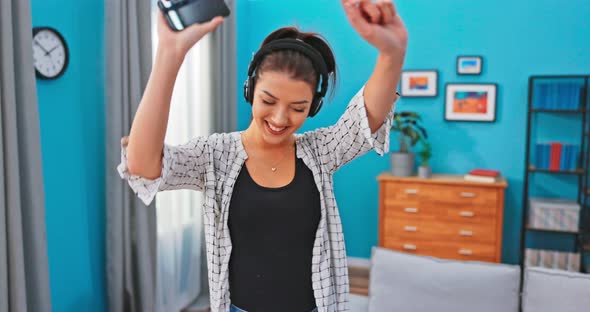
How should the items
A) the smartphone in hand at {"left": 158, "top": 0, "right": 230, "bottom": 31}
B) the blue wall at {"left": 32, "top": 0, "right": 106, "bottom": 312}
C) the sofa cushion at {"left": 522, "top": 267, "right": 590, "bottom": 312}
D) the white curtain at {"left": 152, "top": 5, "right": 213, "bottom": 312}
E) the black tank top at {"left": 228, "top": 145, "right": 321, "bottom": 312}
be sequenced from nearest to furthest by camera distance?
1. the smartphone in hand at {"left": 158, "top": 0, "right": 230, "bottom": 31}
2. the black tank top at {"left": 228, "top": 145, "right": 321, "bottom": 312}
3. the sofa cushion at {"left": 522, "top": 267, "right": 590, "bottom": 312}
4. the blue wall at {"left": 32, "top": 0, "right": 106, "bottom": 312}
5. the white curtain at {"left": 152, "top": 5, "right": 213, "bottom": 312}

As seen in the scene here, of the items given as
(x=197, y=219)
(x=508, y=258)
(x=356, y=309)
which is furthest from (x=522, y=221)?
(x=197, y=219)

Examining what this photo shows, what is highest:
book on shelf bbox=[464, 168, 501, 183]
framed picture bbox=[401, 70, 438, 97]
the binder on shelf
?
framed picture bbox=[401, 70, 438, 97]

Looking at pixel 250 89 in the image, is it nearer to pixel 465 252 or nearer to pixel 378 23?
pixel 378 23

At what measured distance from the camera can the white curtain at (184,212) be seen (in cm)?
315

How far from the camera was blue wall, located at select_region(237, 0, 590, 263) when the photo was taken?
3.71m

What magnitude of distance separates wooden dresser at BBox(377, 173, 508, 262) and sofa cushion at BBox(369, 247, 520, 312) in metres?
1.55

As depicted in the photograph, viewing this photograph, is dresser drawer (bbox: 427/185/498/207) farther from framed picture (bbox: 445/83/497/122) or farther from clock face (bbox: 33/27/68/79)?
clock face (bbox: 33/27/68/79)

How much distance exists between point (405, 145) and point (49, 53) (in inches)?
103

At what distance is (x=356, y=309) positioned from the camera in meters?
2.20

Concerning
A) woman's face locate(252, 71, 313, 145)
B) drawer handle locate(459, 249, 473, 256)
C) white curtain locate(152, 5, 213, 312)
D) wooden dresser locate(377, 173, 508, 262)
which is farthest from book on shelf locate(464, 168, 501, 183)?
woman's face locate(252, 71, 313, 145)

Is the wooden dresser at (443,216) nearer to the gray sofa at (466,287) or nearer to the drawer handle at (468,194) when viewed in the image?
the drawer handle at (468,194)

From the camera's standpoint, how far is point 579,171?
11.2 feet

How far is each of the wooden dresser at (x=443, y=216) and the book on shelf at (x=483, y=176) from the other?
5 centimetres

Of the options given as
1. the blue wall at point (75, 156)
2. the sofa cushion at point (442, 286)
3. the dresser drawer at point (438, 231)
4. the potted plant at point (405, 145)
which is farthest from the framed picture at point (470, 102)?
the blue wall at point (75, 156)
